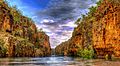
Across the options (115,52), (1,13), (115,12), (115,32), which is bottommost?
(115,52)

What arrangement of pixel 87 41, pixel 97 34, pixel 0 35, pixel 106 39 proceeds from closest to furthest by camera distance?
pixel 106 39 → pixel 97 34 → pixel 0 35 → pixel 87 41

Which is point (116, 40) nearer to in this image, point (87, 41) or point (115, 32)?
point (115, 32)

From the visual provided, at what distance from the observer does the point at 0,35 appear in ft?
367

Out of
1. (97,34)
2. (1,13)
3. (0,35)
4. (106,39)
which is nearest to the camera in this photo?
(106,39)

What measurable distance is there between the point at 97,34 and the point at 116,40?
1295cm

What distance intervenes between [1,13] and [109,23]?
2286 inches

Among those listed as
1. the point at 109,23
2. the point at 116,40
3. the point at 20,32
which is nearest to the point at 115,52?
the point at 116,40

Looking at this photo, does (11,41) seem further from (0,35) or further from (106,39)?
(106,39)

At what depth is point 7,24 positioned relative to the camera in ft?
423

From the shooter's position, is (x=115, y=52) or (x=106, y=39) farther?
(x=106, y=39)

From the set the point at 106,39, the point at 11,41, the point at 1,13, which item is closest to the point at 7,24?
the point at 1,13

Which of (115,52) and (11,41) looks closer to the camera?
(115,52)

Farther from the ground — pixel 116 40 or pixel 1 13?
pixel 1 13

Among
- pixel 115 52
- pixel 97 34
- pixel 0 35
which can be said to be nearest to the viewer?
pixel 115 52
